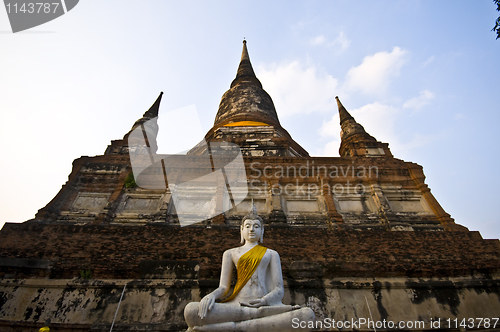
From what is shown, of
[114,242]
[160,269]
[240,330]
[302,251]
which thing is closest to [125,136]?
[114,242]

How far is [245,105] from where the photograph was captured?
49.0 ft

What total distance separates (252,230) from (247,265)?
1.84ft

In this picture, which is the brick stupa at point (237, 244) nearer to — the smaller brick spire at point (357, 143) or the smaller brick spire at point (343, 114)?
the smaller brick spire at point (357, 143)

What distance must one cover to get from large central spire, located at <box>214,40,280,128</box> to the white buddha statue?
9.66 m

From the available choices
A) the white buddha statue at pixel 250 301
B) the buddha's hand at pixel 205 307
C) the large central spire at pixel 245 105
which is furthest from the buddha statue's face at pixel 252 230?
the large central spire at pixel 245 105

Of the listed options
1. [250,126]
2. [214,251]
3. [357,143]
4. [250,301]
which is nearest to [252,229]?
[250,301]

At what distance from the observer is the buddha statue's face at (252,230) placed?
13.7 feet

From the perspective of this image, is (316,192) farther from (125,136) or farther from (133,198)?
(125,136)

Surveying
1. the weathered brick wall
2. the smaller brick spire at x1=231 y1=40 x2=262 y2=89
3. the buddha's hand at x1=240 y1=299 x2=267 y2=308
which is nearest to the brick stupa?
the weathered brick wall

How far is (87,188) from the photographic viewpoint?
313 inches

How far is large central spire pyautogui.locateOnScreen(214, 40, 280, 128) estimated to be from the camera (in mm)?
13445

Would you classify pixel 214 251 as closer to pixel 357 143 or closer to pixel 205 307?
pixel 205 307

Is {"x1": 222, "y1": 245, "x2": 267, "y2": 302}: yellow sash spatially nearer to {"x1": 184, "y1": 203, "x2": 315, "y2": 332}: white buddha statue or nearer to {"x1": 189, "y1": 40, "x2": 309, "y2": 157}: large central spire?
{"x1": 184, "y1": 203, "x2": 315, "y2": 332}: white buddha statue

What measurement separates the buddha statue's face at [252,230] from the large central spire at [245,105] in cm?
940
